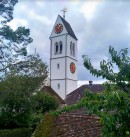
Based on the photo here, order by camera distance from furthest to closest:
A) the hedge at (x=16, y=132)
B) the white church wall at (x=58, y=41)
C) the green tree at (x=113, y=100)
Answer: the white church wall at (x=58, y=41) → the hedge at (x=16, y=132) → the green tree at (x=113, y=100)

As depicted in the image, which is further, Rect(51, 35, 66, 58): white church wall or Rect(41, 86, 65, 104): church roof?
Rect(51, 35, 66, 58): white church wall

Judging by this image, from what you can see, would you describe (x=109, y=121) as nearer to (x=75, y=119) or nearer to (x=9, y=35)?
(x=75, y=119)

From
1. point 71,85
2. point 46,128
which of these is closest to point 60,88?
point 71,85

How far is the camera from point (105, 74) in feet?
15.7

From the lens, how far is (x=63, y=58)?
3775 centimetres

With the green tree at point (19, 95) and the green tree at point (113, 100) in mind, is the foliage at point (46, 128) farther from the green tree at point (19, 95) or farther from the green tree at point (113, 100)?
the green tree at point (19, 95)

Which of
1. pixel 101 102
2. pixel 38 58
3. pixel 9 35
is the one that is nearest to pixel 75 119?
pixel 101 102

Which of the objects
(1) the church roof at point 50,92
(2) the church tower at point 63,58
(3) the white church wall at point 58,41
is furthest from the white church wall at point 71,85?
(3) the white church wall at point 58,41

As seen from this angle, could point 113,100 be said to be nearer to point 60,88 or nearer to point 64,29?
point 60,88

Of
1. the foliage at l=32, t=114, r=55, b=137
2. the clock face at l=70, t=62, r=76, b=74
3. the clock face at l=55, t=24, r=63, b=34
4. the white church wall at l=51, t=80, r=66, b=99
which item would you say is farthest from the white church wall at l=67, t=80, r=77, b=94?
the foliage at l=32, t=114, r=55, b=137

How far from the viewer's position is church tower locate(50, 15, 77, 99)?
36656 millimetres

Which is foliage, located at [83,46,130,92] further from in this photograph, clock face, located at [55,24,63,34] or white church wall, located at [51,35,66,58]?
clock face, located at [55,24,63,34]

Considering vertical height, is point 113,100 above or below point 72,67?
below

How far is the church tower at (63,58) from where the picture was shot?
36.7 meters
